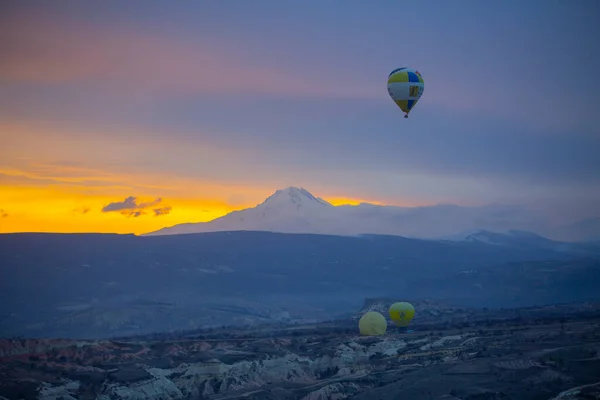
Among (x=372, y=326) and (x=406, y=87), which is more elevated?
(x=406, y=87)

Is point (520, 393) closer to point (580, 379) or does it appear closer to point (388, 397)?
point (580, 379)

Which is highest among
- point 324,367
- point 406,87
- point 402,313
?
point 406,87

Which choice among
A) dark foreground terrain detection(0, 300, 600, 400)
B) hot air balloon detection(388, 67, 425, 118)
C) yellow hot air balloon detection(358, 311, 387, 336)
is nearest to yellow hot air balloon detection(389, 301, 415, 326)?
yellow hot air balloon detection(358, 311, 387, 336)

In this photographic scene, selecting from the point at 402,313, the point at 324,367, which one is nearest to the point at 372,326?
the point at 402,313

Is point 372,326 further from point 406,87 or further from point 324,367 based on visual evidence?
point 406,87

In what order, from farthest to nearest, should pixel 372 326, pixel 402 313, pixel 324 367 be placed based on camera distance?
pixel 402 313, pixel 372 326, pixel 324 367

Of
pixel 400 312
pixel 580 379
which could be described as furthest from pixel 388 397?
pixel 400 312
